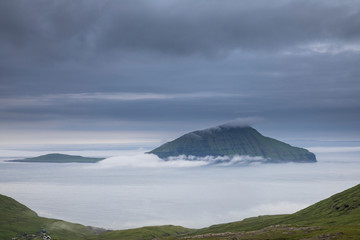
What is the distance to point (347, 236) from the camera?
19800 cm
